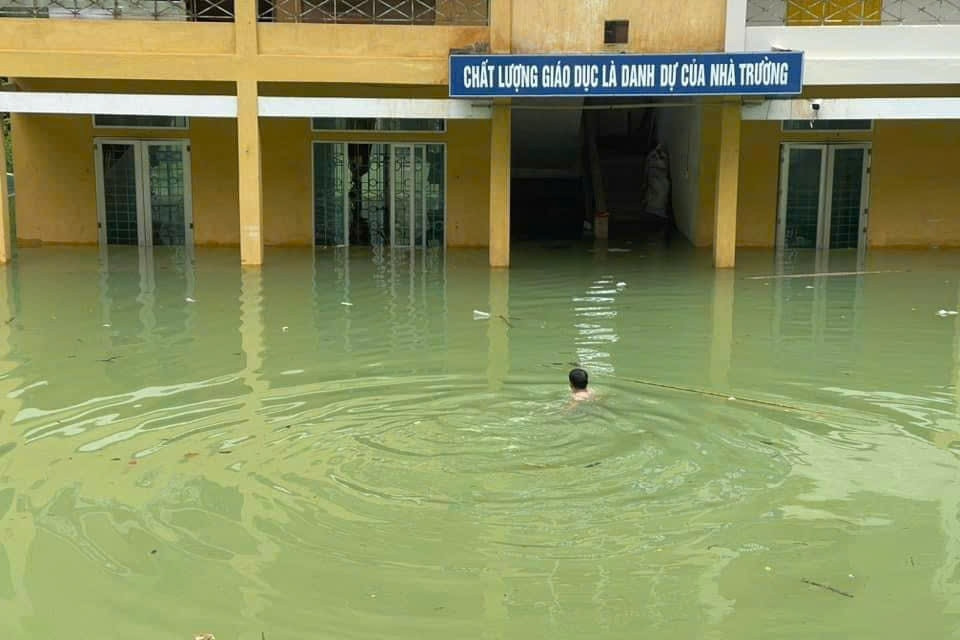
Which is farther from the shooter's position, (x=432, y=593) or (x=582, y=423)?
(x=582, y=423)

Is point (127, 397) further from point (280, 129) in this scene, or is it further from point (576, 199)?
point (576, 199)

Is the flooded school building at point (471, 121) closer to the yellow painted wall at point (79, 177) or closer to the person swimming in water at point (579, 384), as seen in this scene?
the yellow painted wall at point (79, 177)

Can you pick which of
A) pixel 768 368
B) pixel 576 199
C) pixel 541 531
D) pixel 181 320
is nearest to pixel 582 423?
pixel 541 531

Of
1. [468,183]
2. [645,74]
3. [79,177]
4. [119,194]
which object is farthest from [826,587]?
[79,177]

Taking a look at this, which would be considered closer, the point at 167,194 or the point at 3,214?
the point at 3,214

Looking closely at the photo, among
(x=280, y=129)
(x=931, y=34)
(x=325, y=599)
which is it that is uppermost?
(x=931, y=34)

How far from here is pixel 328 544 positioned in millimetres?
6141

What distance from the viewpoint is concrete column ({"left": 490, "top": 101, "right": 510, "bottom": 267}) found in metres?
16.5

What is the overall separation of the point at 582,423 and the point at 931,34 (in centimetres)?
1058

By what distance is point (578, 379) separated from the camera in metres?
8.79

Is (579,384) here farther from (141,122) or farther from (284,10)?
(141,122)

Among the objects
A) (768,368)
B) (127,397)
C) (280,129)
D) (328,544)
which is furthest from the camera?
(280,129)

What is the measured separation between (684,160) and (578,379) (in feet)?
42.9

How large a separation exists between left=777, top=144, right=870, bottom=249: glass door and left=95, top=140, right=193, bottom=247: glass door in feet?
34.9
